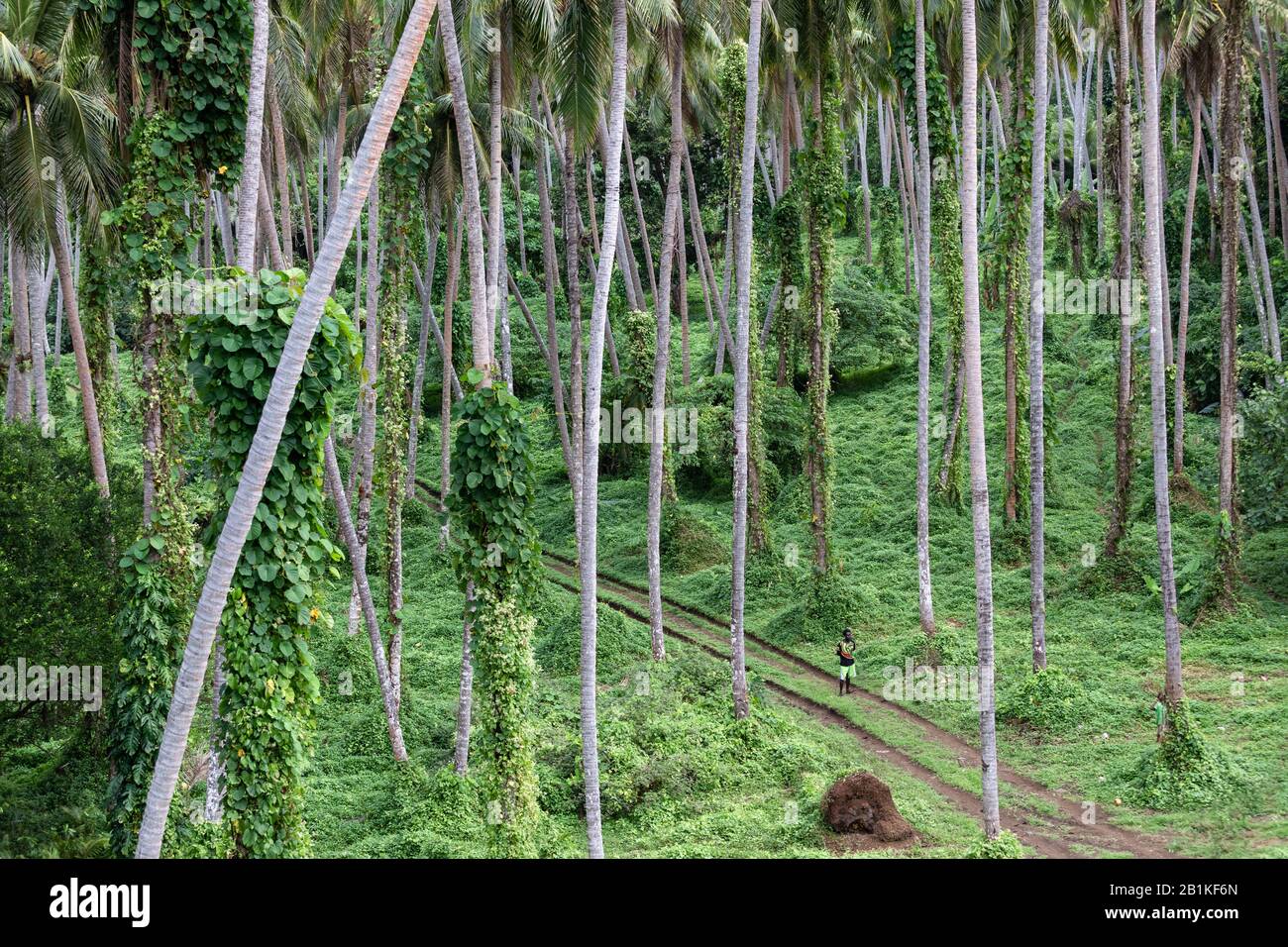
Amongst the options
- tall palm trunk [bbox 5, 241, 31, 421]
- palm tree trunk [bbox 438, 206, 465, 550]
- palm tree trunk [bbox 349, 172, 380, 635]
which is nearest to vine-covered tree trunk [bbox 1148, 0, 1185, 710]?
palm tree trunk [bbox 349, 172, 380, 635]

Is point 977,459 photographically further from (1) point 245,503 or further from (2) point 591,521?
(1) point 245,503

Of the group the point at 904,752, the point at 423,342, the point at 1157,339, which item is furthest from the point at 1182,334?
the point at 423,342

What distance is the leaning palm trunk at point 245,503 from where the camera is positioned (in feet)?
32.1

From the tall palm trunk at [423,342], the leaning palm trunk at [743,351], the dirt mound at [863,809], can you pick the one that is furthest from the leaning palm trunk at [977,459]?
the tall palm trunk at [423,342]

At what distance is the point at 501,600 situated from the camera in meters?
15.1

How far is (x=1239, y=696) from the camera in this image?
20.7m

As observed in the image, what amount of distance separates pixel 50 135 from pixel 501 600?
1201cm

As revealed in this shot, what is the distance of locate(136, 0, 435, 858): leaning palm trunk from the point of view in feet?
32.1

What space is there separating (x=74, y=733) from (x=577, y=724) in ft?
26.9

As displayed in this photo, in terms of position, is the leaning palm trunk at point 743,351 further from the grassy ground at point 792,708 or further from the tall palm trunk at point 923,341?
the tall palm trunk at point 923,341

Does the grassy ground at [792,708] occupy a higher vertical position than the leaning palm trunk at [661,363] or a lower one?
lower

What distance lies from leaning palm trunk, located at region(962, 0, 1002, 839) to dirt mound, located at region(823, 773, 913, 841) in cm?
182

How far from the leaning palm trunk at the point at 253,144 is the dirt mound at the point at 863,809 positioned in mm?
10558
